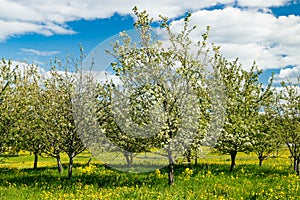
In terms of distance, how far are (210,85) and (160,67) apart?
318 centimetres

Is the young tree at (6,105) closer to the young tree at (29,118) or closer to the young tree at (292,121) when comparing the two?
the young tree at (29,118)

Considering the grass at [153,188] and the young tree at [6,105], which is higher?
the young tree at [6,105]

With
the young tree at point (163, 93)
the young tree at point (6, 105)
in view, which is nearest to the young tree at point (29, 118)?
the young tree at point (6, 105)

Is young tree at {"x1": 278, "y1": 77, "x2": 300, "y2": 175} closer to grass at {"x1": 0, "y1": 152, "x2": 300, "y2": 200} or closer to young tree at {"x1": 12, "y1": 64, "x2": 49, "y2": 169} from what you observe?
grass at {"x1": 0, "y1": 152, "x2": 300, "y2": 200}

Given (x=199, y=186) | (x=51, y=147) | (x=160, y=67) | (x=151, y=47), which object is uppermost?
(x=151, y=47)

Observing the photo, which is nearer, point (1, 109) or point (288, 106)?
point (1, 109)

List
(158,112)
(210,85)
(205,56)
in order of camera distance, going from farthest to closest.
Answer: (210,85) → (205,56) → (158,112)

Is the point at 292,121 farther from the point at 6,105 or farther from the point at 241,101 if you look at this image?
the point at 6,105

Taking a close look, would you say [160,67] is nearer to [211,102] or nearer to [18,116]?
[211,102]

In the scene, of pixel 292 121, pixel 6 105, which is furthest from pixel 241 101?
pixel 6 105

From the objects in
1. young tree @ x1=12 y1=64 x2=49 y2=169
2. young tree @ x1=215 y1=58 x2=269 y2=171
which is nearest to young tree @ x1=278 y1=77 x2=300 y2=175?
young tree @ x1=215 y1=58 x2=269 y2=171

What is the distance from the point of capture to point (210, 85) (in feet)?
55.7

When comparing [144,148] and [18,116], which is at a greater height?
[18,116]

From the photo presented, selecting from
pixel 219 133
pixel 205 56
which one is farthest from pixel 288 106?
pixel 205 56
